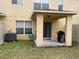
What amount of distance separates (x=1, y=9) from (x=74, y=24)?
855 centimetres

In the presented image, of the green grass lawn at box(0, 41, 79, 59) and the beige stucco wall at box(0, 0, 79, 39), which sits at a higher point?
the beige stucco wall at box(0, 0, 79, 39)

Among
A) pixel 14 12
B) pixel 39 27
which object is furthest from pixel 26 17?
pixel 39 27

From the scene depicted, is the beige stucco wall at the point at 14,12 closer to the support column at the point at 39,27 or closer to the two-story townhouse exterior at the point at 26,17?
the two-story townhouse exterior at the point at 26,17

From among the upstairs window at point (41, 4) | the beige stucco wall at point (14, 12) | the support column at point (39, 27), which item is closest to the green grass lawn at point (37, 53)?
the support column at point (39, 27)

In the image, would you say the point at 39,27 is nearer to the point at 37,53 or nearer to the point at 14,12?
the point at 37,53

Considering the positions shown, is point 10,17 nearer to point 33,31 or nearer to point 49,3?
point 33,31

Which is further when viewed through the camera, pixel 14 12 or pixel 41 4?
pixel 41 4

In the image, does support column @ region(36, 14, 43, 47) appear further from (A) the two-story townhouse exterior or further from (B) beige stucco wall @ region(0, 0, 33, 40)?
(B) beige stucco wall @ region(0, 0, 33, 40)

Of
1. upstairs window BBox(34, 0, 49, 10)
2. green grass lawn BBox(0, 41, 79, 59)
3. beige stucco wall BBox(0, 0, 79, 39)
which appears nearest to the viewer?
green grass lawn BBox(0, 41, 79, 59)

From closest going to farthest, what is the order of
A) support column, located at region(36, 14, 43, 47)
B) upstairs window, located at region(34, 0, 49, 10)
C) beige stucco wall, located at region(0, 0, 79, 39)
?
support column, located at region(36, 14, 43, 47) < beige stucco wall, located at region(0, 0, 79, 39) < upstairs window, located at region(34, 0, 49, 10)

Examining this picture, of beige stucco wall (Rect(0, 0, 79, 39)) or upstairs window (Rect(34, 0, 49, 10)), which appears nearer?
beige stucco wall (Rect(0, 0, 79, 39))

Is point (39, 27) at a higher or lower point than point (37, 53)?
higher

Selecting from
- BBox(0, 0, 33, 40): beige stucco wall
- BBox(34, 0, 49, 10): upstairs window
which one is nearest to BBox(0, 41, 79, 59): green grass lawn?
BBox(0, 0, 33, 40): beige stucco wall

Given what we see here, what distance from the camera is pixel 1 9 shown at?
19.0 meters
